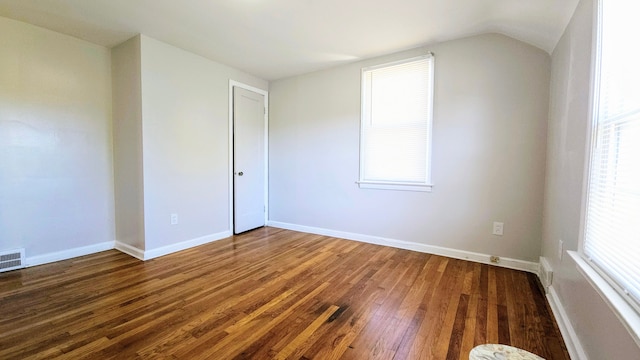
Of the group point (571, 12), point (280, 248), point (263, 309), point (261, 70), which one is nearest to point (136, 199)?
point (280, 248)

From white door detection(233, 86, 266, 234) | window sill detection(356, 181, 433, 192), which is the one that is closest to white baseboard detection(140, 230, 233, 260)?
white door detection(233, 86, 266, 234)

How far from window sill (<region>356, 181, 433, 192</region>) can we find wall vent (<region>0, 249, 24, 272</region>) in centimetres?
370

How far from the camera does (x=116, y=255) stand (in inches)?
121

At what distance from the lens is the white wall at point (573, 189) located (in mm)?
1186

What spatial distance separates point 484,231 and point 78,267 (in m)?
4.20

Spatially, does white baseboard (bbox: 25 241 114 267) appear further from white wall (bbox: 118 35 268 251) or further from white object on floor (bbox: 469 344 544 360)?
white object on floor (bbox: 469 344 544 360)

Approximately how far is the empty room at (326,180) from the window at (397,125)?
0.08 feet

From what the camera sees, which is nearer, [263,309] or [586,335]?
[586,335]

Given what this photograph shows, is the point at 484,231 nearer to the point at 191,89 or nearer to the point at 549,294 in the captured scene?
the point at 549,294

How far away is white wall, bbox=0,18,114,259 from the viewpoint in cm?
258

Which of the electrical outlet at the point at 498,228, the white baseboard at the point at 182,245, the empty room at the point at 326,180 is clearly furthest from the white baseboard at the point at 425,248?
the white baseboard at the point at 182,245

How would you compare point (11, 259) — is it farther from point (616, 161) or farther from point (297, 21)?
point (616, 161)

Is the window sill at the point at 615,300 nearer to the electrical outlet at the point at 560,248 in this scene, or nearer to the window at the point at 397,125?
the electrical outlet at the point at 560,248

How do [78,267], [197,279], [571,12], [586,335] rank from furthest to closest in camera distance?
[78,267] < [197,279] < [571,12] < [586,335]
